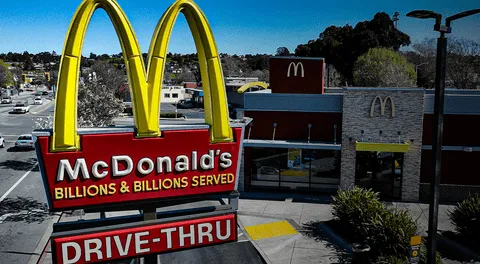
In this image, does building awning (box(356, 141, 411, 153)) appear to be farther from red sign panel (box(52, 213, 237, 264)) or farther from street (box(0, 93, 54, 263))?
A: street (box(0, 93, 54, 263))

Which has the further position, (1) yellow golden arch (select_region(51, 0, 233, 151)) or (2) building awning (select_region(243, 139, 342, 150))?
(2) building awning (select_region(243, 139, 342, 150))

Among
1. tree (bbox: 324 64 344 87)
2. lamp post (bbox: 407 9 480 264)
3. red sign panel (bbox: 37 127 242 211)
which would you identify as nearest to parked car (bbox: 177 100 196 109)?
tree (bbox: 324 64 344 87)

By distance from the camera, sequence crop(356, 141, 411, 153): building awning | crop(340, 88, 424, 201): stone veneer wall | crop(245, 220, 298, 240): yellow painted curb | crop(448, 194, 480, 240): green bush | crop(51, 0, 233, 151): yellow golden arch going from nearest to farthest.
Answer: crop(51, 0, 233, 151): yellow golden arch < crop(448, 194, 480, 240): green bush < crop(245, 220, 298, 240): yellow painted curb < crop(356, 141, 411, 153): building awning < crop(340, 88, 424, 201): stone veneer wall

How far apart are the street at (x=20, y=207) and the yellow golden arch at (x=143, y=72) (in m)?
11.3

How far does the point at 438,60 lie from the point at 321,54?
70848mm

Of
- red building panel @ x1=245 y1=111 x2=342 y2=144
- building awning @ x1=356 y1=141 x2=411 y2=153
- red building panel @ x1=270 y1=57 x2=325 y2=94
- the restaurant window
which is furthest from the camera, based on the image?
red building panel @ x1=270 y1=57 x2=325 y2=94

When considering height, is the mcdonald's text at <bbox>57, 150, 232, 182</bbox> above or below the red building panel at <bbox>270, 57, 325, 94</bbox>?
below

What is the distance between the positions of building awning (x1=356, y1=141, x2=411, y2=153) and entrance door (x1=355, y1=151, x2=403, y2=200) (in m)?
1.61

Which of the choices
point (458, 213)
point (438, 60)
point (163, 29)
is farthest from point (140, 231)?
point (458, 213)

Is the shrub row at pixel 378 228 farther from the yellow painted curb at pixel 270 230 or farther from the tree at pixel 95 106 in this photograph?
the tree at pixel 95 106

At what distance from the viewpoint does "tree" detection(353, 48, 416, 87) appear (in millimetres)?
54375

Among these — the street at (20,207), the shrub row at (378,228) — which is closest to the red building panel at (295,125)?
the shrub row at (378,228)

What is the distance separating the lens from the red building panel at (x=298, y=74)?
27.3 m

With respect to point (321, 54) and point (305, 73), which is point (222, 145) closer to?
point (305, 73)
